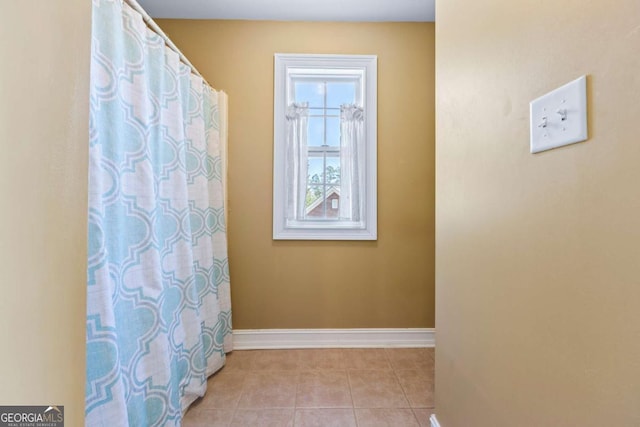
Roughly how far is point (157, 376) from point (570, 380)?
1.37 meters

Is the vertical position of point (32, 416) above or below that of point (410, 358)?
above

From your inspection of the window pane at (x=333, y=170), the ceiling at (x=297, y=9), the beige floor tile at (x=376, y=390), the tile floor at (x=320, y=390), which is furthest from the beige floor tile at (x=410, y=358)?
the ceiling at (x=297, y=9)

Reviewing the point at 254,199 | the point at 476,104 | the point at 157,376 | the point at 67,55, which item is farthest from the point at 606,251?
the point at 254,199

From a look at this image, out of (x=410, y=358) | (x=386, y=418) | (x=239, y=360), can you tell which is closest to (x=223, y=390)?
(x=239, y=360)

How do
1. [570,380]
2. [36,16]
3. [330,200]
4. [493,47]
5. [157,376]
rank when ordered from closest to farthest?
[36,16] < [570,380] < [493,47] < [157,376] < [330,200]

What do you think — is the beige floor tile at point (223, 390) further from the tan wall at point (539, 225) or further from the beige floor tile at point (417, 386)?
the tan wall at point (539, 225)

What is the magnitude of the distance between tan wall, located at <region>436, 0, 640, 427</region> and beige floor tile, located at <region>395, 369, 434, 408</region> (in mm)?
442

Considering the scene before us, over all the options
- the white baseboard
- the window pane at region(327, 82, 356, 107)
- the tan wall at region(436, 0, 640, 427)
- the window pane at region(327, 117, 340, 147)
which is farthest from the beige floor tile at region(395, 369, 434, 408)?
the window pane at region(327, 82, 356, 107)

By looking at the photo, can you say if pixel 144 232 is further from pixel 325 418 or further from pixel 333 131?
pixel 333 131

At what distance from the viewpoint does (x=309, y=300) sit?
7.00 feet

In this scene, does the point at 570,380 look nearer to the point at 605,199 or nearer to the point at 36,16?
the point at 605,199

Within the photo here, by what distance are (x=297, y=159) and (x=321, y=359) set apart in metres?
→ 1.45

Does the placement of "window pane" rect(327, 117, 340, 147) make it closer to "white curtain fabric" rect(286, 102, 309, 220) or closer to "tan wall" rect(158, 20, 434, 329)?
"white curtain fabric" rect(286, 102, 309, 220)

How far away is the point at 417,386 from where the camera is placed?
1644 millimetres
